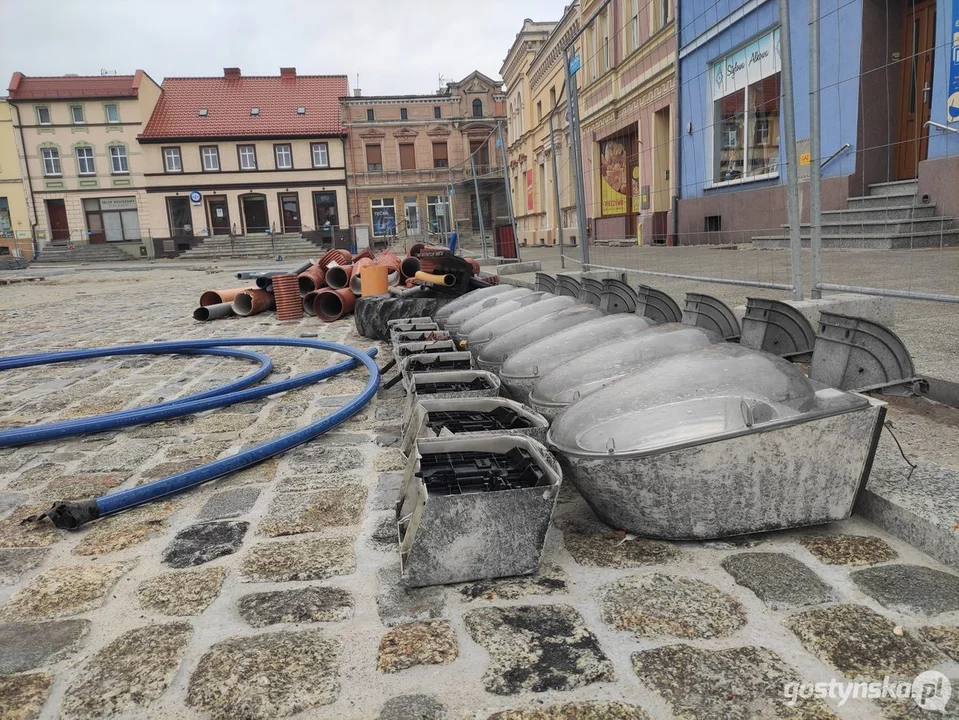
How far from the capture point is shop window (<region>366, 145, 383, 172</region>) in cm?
4428

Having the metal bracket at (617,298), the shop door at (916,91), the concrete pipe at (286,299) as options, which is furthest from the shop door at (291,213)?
the metal bracket at (617,298)

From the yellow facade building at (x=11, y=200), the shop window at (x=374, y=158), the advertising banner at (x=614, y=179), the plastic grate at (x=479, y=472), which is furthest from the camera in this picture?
the shop window at (x=374, y=158)

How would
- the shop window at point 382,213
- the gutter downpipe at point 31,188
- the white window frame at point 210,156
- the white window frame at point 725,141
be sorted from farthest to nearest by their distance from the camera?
the shop window at point 382,213 < the white window frame at point 210,156 < the gutter downpipe at point 31,188 < the white window frame at point 725,141

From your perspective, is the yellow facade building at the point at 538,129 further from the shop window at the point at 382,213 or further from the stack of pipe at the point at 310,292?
the shop window at the point at 382,213

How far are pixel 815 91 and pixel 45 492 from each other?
5.01 meters

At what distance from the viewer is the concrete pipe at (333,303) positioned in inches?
356

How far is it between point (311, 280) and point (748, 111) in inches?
299

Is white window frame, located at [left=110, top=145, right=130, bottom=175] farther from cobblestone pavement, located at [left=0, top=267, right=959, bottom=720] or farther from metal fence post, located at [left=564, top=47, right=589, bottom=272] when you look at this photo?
cobblestone pavement, located at [left=0, top=267, right=959, bottom=720]

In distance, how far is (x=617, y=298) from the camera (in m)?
5.09

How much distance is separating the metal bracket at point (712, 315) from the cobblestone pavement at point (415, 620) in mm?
1603

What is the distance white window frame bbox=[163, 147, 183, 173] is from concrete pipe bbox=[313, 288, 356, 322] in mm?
38615

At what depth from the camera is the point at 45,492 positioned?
3252 mm

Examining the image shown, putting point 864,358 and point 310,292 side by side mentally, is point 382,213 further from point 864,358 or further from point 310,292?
point 864,358

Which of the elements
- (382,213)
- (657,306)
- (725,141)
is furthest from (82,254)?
(657,306)
